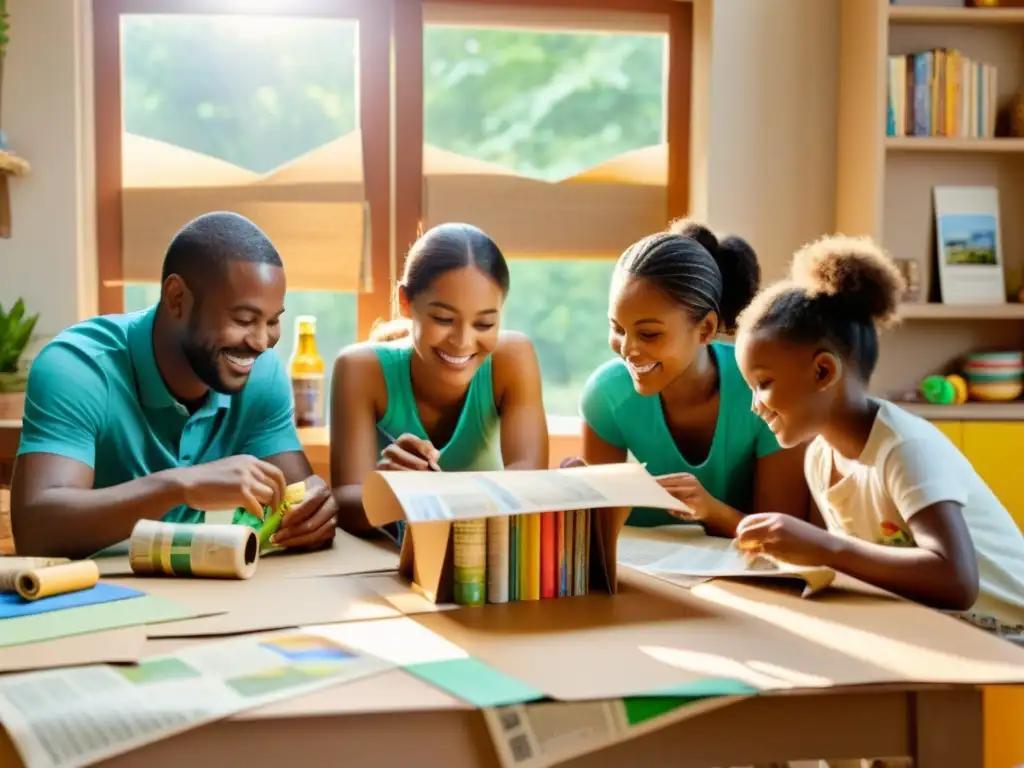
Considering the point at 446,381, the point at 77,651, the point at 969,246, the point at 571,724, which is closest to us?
the point at 571,724

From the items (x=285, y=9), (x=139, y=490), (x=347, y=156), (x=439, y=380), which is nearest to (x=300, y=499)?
(x=139, y=490)

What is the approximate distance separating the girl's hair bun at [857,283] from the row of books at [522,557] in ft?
1.51

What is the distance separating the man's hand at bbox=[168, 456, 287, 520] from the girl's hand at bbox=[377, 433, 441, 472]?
0.50 ft

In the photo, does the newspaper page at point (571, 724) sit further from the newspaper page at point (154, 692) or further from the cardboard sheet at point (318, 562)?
the cardboard sheet at point (318, 562)

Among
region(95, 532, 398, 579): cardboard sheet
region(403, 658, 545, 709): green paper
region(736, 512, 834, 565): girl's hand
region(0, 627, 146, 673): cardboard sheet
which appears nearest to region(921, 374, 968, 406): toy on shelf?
region(736, 512, 834, 565): girl's hand

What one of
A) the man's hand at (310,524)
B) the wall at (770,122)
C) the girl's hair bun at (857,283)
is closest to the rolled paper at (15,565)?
the man's hand at (310,524)

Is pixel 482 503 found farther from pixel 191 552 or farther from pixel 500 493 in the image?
pixel 191 552

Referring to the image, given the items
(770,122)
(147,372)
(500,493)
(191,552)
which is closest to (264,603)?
(191,552)

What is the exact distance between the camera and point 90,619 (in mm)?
1066

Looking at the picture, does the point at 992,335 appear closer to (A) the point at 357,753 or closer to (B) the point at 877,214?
(B) the point at 877,214

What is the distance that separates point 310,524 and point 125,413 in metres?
0.34

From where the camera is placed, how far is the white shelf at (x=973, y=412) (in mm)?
3062

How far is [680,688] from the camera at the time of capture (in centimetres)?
90

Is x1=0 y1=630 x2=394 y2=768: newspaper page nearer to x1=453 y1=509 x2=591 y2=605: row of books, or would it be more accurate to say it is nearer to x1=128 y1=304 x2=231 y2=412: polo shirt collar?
x1=453 y1=509 x2=591 y2=605: row of books
